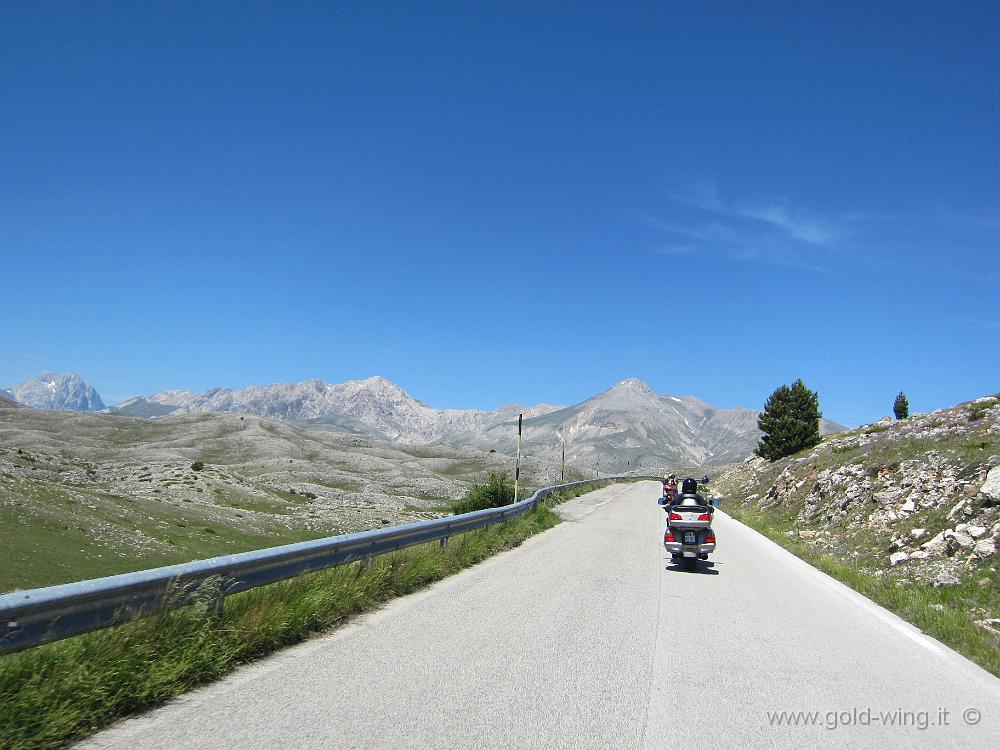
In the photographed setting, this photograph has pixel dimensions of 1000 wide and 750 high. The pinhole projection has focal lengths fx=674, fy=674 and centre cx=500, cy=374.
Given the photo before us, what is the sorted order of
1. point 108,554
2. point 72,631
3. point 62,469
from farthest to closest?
point 62,469
point 108,554
point 72,631

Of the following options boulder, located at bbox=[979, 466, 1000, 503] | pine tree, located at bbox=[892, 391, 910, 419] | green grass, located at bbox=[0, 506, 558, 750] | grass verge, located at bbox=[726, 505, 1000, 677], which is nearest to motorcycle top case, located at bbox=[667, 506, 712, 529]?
grass verge, located at bbox=[726, 505, 1000, 677]

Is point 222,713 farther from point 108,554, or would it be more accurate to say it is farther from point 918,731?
point 108,554

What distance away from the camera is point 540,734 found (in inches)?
185

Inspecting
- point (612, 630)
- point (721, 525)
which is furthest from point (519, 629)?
point (721, 525)

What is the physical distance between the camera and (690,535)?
1407 cm

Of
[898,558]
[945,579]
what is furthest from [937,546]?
[945,579]

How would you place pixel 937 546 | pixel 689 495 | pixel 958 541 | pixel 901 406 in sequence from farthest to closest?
pixel 901 406 → pixel 689 495 → pixel 937 546 → pixel 958 541

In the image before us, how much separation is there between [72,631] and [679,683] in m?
5.03

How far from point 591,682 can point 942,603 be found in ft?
25.7

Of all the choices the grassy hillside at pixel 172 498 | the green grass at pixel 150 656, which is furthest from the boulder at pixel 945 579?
the grassy hillside at pixel 172 498

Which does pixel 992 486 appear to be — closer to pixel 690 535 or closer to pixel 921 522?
pixel 921 522

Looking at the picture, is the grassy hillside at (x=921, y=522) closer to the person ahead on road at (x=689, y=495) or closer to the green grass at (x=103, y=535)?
the person ahead on road at (x=689, y=495)

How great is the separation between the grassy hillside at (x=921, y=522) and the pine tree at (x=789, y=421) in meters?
29.5

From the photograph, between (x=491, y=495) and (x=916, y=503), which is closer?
(x=916, y=503)
